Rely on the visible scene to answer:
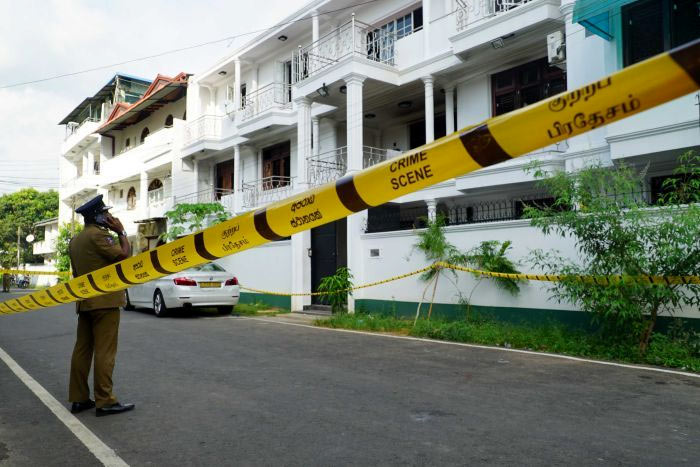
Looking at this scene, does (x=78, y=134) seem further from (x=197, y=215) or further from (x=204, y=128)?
(x=197, y=215)

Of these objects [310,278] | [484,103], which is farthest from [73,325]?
[484,103]

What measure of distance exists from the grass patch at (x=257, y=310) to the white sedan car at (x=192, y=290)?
54 centimetres

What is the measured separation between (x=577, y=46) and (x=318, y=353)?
830cm

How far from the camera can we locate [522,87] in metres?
12.8

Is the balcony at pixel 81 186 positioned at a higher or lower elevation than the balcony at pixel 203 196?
higher

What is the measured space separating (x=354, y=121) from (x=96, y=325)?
9.74m

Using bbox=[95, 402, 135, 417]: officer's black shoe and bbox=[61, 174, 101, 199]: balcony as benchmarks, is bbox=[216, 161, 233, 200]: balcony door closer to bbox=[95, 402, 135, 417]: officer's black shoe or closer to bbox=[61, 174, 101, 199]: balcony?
bbox=[61, 174, 101, 199]: balcony

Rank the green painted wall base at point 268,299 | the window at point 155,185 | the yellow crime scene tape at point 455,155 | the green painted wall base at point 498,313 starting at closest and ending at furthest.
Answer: the yellow crime scene tape at point 455,155 < the green painted wall base at point 498,313 < the green painted wall base at point 268,299 < the window at point 155,185

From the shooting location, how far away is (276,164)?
67.4ft

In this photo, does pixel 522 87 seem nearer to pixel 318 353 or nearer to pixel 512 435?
pixel 318 353

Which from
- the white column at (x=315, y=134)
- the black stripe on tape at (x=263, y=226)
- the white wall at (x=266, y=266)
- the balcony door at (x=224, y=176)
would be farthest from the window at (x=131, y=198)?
the black stripe on tape at (x=263, y=226)

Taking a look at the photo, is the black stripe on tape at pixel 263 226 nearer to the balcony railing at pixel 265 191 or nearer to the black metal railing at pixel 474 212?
the black metal railing at pixel 474 212

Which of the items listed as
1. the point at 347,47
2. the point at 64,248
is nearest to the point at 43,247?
the point at 64,248

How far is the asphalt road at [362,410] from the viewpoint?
3543mm
